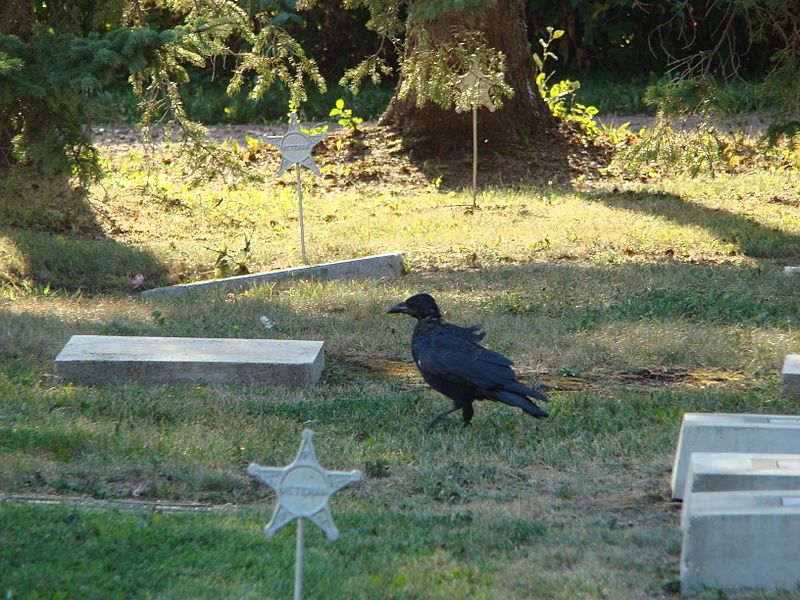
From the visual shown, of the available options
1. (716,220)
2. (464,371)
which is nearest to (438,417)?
(464,371)

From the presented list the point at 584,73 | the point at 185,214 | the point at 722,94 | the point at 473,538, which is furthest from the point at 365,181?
the point at 473,538

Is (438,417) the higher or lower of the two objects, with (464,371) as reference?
lower

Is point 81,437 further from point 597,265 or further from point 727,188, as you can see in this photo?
point 727,188

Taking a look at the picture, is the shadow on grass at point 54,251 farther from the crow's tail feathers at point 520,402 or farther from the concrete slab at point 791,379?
the concrete slab at point 791,379

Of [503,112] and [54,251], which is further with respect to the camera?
[503,112]

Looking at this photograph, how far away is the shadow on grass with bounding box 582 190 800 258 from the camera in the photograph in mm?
10414

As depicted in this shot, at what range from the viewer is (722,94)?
990 centimetres

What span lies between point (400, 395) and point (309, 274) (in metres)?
3.10

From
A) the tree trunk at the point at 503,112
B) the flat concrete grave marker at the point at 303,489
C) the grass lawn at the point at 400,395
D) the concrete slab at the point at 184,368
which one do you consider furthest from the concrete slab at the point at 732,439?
the tree trunk at the point at 503,112

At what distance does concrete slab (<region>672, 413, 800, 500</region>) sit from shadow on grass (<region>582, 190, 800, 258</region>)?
5626 millimetres

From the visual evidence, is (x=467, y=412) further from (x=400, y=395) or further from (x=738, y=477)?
(x=738, y=477)

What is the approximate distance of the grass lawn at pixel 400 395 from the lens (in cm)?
429

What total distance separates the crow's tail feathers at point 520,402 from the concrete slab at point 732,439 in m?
0.89

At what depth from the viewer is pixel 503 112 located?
576 inches
